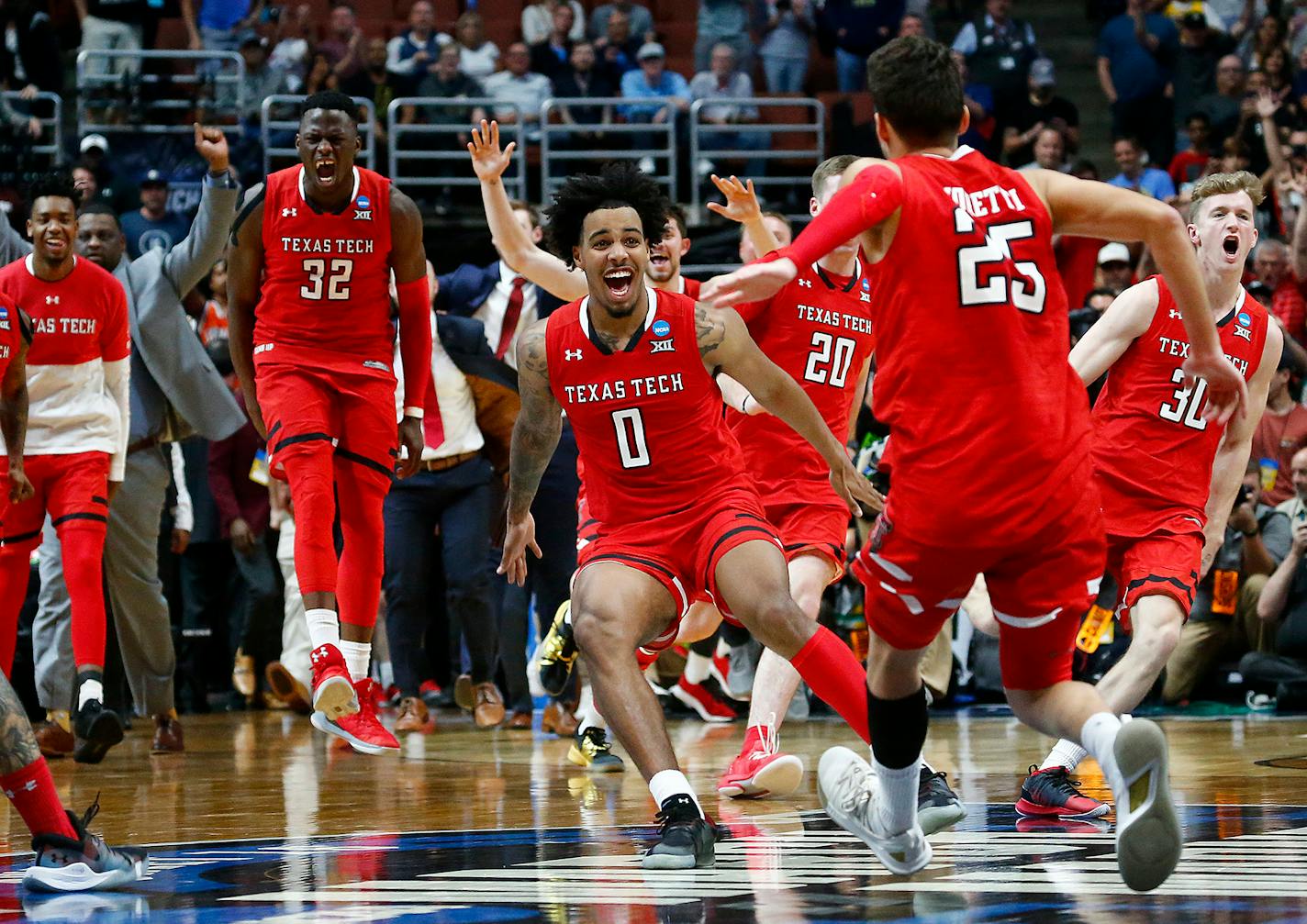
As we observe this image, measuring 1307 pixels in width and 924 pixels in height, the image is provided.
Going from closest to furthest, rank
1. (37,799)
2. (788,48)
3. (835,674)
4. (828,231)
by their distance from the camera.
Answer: (828,231), (37,799), (835,674), (788,48)

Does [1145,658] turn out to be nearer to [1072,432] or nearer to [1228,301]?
[1228,301]

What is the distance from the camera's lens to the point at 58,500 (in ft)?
27.7

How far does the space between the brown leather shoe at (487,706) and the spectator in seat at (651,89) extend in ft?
23.2

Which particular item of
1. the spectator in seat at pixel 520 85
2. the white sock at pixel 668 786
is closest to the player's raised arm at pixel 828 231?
the white sock at pixel 668 786

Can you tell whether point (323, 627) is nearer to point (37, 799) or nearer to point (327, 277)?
point (327, 277)

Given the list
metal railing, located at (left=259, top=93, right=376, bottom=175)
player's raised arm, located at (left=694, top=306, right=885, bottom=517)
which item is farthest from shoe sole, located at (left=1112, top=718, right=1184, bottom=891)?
metal railing, located at (left=259, top=93, right=376, bottom=175)

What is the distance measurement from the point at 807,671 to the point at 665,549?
607 mm

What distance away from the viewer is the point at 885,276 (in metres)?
4.30

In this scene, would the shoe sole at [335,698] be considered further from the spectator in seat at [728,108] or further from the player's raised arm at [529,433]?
the spectator in seat at [728,108]

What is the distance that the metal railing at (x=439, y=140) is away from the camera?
15.4 metres

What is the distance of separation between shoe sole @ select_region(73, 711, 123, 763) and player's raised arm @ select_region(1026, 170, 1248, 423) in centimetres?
540

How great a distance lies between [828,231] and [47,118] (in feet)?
43.6

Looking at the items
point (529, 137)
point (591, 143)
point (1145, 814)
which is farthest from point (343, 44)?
point (1145, 814)

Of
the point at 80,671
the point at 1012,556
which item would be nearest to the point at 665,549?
the point at 1012,556
